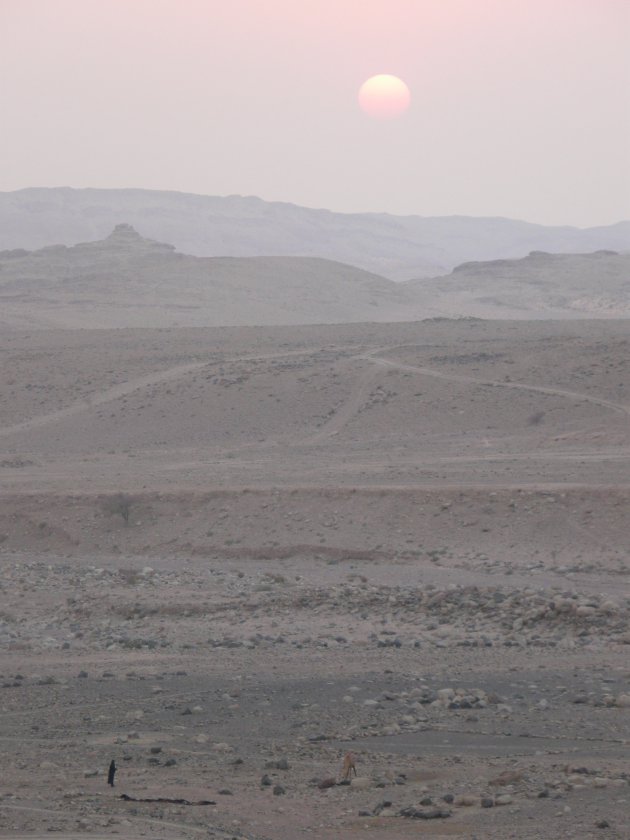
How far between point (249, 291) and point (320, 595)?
159 ft

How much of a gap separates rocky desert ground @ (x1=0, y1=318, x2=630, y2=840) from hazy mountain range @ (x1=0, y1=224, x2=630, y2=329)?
21.5 metres

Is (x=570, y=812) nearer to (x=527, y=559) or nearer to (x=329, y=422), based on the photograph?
(x=527, y=559)

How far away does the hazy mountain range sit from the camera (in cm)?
5400

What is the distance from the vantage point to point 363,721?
9031mm

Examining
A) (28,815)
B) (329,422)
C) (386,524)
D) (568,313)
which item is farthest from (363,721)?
(568,313)

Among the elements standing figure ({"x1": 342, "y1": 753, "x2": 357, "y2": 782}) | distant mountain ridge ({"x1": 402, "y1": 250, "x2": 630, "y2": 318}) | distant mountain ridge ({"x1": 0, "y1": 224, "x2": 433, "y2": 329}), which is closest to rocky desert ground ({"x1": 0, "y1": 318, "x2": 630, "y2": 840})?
standing figure ({"x1": 342, "y1": 753, "x2": 357, "y2": 782})

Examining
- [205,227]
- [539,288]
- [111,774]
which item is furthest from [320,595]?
[205,227]

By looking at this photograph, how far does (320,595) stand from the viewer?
13906 millimetres

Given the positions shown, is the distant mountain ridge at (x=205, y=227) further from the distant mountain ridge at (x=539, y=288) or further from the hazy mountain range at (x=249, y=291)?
the hazy mountain range at (x=249, y=291)

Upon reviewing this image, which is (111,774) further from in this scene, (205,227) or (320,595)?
(205,227)

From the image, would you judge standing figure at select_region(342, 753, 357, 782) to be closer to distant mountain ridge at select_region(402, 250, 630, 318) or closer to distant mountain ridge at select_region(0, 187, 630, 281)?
distant mountain ridge at select_region(402, 250, 630, 318)

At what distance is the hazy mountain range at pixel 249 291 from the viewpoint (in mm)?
54000

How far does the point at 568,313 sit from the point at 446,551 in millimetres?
51050

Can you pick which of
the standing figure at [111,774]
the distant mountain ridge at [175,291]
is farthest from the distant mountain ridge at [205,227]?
the standing figure at [111,774]
